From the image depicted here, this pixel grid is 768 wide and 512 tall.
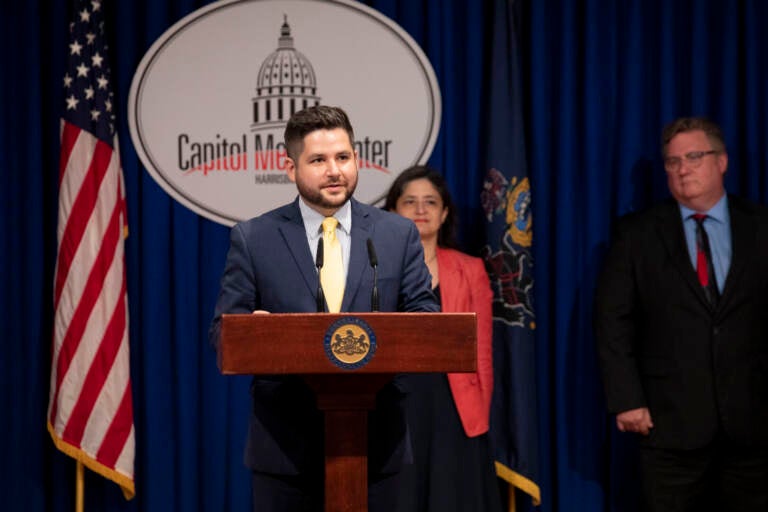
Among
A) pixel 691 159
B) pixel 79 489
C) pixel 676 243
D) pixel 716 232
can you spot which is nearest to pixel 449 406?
pixel 676 243

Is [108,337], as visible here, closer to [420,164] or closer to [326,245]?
[420,164]

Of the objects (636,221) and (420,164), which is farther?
(420,164)

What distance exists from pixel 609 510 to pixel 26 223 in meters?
3.04

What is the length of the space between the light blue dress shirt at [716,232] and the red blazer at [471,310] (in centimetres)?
87

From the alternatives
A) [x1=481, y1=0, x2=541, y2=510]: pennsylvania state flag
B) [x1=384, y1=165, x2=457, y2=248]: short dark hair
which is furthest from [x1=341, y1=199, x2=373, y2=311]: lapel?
[x1=481, y1=0, x2=541, y2=510]: pennsylvania state flag

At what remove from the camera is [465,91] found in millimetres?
4312

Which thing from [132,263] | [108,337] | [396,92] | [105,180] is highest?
[396,92]

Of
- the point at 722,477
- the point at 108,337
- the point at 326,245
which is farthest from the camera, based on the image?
the point at 108,337

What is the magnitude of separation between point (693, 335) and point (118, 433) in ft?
8.16

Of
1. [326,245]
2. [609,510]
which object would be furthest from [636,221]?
[326,245]

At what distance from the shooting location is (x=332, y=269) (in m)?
2.19

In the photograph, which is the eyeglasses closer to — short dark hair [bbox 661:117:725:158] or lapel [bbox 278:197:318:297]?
short dark hair [bbox 661:117:725:158]

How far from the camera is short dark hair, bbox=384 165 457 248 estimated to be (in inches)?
157

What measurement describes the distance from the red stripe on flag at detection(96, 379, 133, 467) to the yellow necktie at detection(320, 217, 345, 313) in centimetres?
217
